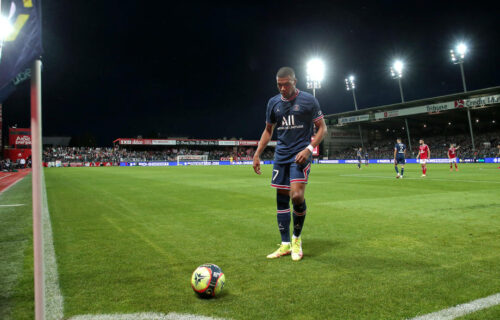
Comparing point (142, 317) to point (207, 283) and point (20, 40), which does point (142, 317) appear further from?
point (20, 40)

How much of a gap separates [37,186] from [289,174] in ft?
10.5

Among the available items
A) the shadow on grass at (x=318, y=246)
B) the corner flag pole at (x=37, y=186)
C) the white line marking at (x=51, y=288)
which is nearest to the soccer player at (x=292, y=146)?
the shadow on grass at (x=318, y=246)

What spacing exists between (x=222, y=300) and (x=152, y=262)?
147 cm

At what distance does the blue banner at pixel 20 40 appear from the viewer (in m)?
1.85

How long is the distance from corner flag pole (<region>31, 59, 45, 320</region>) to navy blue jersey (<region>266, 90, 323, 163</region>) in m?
3.13

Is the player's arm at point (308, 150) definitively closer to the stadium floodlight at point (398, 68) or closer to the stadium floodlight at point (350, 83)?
the stadium floodlight at point (398, 68)

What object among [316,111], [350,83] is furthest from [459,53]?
[316,111]

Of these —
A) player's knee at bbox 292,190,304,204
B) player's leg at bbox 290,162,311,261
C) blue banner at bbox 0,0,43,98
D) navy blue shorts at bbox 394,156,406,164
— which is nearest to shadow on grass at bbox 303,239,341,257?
player's leg at bbox 290,162,311,261

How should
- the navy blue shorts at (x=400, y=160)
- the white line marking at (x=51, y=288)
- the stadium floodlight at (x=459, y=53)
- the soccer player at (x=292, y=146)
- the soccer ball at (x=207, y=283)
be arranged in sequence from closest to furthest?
1. the white line marking at (x=51, y=288)
2. the soccer ball at (x=207, y=283)
3. the soccer player at (x=292, y=146)
4. the navy blue shorts at (x=400, y=160)
5. the stadium floodlight at (x=459, y=53)

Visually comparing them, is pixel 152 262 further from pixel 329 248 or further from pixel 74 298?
pixel 329 248

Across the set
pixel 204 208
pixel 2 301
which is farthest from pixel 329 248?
pixel 204 208

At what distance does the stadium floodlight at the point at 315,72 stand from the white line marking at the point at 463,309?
38.6m

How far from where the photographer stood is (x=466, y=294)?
295cm

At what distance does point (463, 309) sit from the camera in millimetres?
2652
